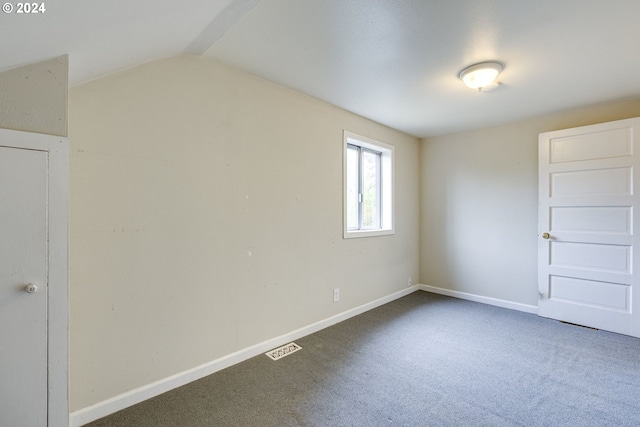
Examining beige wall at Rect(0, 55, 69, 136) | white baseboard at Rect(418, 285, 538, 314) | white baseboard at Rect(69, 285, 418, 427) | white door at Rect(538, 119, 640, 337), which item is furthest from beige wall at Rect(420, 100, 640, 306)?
beige wall at Rect(0, 55, 69, 136)

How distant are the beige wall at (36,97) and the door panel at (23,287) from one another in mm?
113

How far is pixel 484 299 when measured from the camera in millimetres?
3861

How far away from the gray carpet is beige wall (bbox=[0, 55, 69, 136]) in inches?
63.1

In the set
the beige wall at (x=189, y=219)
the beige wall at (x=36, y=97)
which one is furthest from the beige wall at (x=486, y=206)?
the beige wall at (x=36, y=97)

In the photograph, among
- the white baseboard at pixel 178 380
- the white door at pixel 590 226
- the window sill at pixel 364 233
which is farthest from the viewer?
the window sill at pixel 364 233

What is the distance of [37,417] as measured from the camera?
117 centimetres

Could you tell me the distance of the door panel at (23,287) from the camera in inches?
43.6

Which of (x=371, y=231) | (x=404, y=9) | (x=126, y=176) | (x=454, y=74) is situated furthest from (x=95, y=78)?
(x=371, y=231)

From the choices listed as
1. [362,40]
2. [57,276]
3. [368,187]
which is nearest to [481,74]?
[362,40]

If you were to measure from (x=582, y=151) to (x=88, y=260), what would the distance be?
4.42 meters

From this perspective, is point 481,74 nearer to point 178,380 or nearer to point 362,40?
point 362,40

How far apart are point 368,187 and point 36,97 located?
3.17 meters

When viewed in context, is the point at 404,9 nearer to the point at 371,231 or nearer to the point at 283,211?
the point at 283,211

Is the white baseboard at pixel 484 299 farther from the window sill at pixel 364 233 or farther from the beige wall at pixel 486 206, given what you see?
the window sill at pixel 364 233
